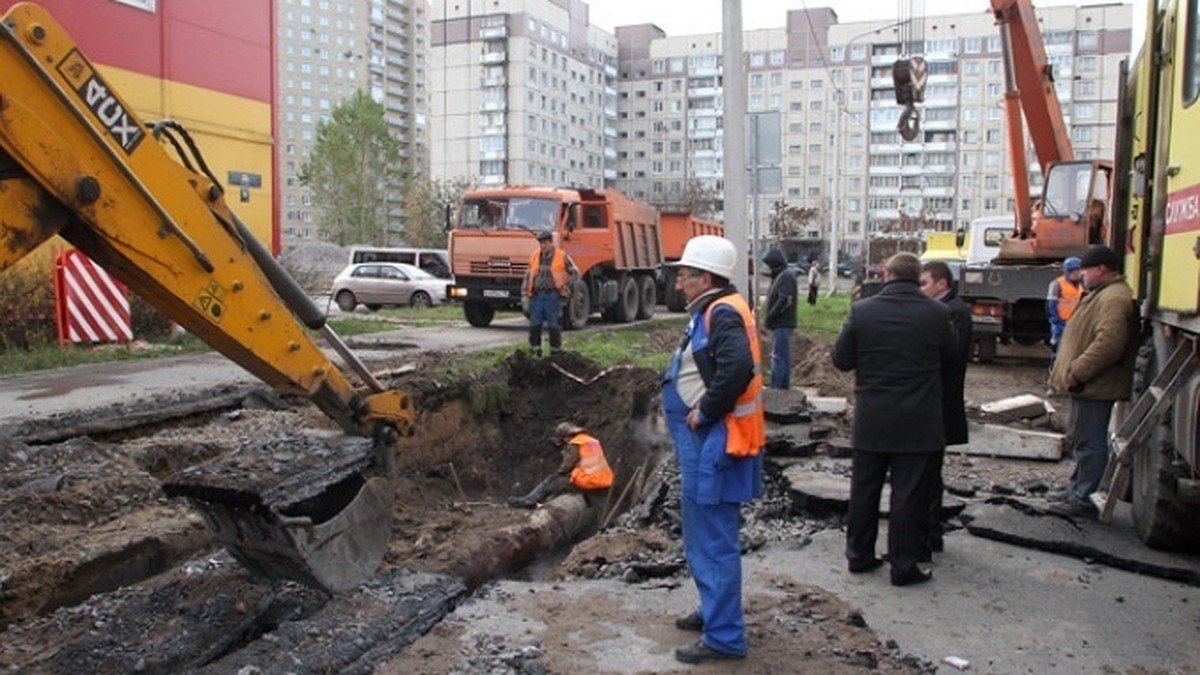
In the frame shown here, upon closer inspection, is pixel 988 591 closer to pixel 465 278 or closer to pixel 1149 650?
pixel 1149 650

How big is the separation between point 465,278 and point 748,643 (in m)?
14.5

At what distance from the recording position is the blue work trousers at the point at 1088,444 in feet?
20.0

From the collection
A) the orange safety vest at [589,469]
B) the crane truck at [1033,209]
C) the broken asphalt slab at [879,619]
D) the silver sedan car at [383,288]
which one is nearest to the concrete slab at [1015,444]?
the broken asphalt slab at [879,619]

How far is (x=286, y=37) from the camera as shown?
113 metres

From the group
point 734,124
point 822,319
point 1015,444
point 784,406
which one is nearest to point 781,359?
point 784,406

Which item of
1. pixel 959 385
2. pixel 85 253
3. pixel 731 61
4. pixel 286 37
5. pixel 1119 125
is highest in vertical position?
pixel 286 37

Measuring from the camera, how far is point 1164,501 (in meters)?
5.30

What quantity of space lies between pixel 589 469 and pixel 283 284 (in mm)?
4284

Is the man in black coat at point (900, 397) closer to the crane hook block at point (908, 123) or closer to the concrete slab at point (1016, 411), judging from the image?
the concrete slab at point (1016, 411)

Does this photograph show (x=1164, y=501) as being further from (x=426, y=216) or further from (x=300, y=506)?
(x=426, y=216)

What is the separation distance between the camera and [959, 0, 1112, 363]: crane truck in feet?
44.1

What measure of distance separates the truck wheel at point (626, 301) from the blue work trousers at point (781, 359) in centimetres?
1005

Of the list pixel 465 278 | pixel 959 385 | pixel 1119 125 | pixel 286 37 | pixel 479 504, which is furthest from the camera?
pixel 286 37

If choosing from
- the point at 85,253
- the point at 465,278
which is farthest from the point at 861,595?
the point at 465,278
